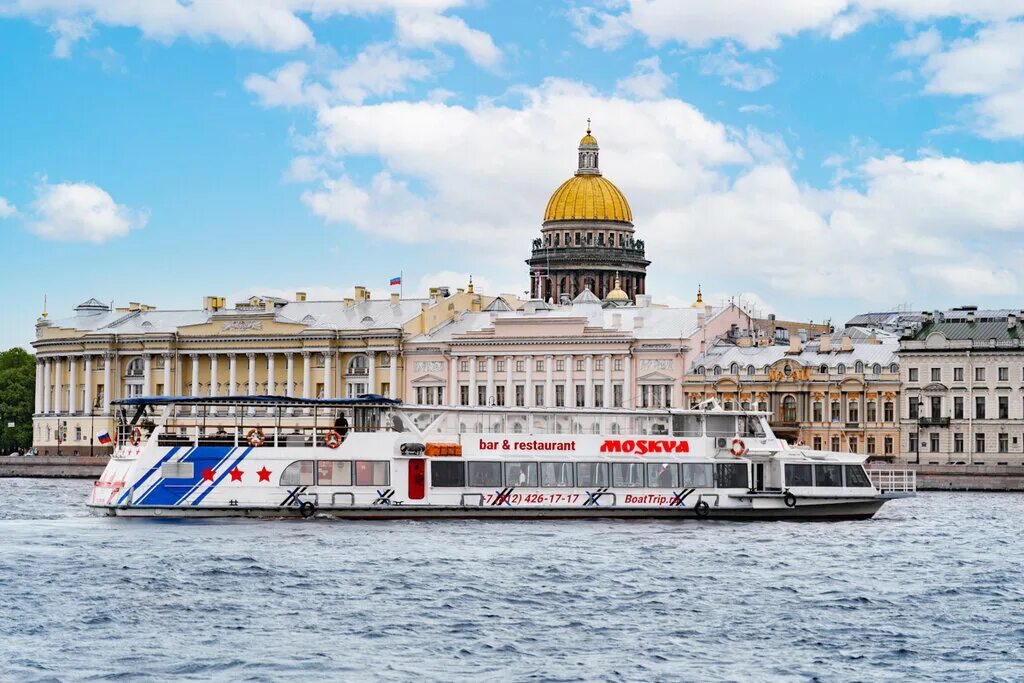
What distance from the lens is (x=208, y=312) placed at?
115 meters

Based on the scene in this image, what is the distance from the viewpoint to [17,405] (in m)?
118

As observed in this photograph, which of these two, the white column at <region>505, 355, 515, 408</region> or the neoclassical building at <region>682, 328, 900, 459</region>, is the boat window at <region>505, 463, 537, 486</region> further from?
the white column at <region>505, 355, 515, 408</region>

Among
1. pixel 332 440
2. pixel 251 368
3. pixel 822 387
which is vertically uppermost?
pixel 251 368

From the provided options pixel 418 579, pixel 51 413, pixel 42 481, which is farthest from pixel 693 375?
pixel 418 579

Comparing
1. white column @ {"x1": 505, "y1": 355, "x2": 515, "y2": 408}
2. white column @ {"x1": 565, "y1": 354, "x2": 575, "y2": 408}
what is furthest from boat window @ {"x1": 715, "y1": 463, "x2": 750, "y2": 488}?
white column @ {"x1": 505, "y1": 355, "x2": 515, "y2": 408}

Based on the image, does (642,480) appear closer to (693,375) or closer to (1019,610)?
(1019,610)

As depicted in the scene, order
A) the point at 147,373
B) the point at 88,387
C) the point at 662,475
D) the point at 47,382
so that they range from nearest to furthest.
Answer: the point at 662,475
the point at 147,373
the point at 88,387
the point at 47,382

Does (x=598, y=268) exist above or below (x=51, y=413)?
above

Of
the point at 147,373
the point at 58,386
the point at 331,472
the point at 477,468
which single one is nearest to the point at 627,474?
the point at 477,468

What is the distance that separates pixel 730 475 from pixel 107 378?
229 ft

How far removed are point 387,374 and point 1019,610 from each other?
2958 inches

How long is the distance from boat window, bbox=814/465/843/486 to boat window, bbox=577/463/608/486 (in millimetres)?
Answer: 4890

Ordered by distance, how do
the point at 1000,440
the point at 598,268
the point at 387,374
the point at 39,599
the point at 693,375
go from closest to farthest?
the point at 39,599 < the point at 1000,440 < the point at 693,375 < the point at 387,374 < the point at 598,268

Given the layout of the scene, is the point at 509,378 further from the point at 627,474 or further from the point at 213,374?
the point at 627,474
